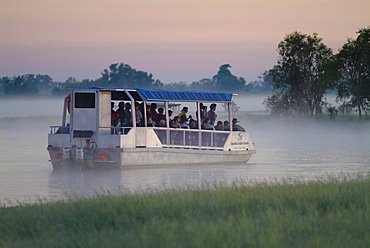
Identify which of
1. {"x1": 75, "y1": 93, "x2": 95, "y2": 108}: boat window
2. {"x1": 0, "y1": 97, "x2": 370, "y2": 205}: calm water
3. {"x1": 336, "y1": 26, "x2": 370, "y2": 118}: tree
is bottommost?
{"x1": 0, "y1": 97, "x2": 370, "y2": 205}: calm water

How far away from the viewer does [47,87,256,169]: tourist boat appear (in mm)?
23375

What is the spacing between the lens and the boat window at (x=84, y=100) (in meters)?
24.0

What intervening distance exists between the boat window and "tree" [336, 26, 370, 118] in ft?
124

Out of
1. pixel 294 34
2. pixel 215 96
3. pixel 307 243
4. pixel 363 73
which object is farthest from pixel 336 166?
pixel 294 34

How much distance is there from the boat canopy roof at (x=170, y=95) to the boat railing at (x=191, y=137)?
3.54 ft

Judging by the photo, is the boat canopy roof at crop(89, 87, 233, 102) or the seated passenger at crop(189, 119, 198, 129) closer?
the boat canopy roof at crop(89, 87, 233, 102)

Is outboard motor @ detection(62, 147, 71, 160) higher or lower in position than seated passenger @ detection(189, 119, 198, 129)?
lower

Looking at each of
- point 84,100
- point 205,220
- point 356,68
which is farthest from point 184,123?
point 356,68

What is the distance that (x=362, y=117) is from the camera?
200ft

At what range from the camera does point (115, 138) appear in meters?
23.2

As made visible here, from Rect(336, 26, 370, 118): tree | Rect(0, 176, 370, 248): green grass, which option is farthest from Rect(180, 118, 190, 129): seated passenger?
Rect(336, 26, 370, 118): tree

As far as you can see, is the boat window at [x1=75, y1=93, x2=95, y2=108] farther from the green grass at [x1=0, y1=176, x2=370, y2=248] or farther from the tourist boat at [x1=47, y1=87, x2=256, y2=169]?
the green grass at [x1=0, y1=176, x2=370, y2=248]

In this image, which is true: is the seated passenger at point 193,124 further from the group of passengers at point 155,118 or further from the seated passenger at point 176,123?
the seated passenger at point 176,123

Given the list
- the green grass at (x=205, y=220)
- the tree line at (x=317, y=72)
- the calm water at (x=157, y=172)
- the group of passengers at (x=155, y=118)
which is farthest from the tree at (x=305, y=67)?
the green grass at (x=205, y=220)
